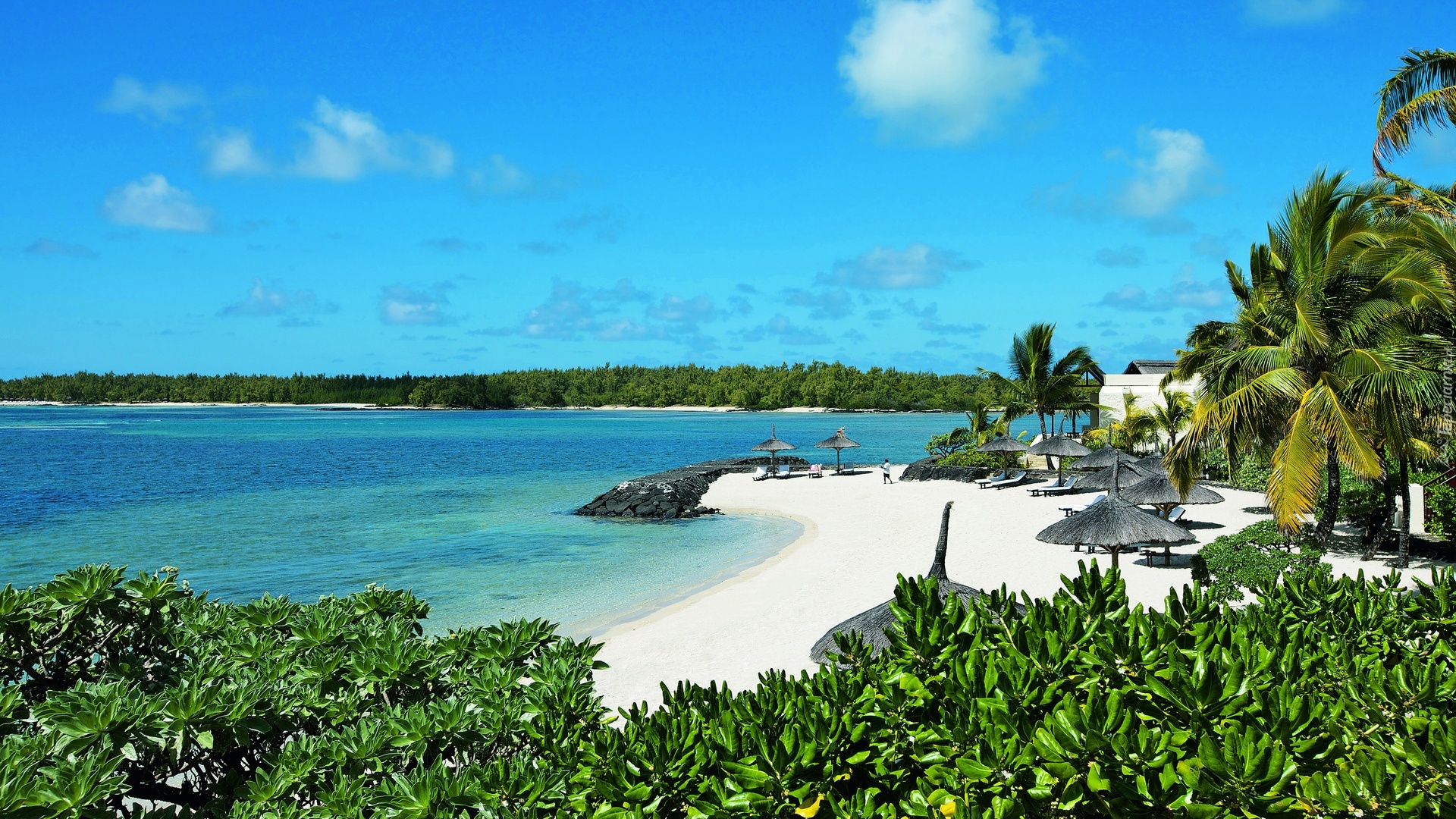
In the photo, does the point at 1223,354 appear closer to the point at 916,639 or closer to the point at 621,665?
the point at 621,665

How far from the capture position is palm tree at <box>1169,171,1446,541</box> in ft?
34.9

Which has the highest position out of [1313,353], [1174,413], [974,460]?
[1313,353]

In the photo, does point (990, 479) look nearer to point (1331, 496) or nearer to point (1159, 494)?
point (1159, 494)

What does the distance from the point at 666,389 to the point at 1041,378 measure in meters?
147

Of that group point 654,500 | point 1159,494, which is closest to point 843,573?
point 1159,494

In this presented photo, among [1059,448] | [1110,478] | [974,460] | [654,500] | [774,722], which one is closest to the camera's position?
[774,722]

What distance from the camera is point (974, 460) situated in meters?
31.3

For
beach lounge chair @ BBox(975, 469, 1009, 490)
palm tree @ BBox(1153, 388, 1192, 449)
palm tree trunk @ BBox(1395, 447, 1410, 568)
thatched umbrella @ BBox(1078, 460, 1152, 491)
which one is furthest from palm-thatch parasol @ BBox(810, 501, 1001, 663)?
palm tree @ BBox(1153, 388, 1192, 449)

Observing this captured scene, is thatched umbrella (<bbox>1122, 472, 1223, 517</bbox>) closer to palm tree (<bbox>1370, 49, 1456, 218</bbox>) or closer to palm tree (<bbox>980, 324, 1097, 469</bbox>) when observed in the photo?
palm tree (<bbox>1370, 49, 1456, 218</bbox>)

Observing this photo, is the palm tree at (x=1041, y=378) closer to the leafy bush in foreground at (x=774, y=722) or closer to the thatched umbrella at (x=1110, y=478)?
the thatched umbrella at (x=1110, y=478)

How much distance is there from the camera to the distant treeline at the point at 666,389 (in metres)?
154

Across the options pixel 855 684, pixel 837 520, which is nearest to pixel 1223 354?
pixel 837 520

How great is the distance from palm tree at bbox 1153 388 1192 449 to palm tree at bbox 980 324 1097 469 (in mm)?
4328

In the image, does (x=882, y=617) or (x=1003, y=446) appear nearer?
(x=882, y=617)
